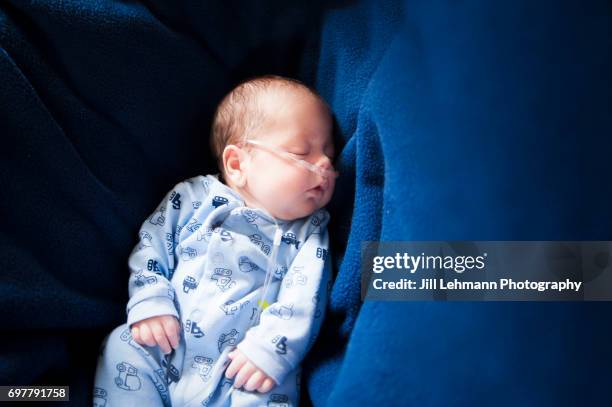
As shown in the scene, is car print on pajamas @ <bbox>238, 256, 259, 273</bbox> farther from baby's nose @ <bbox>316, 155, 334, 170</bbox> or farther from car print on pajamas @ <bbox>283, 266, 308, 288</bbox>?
baby's nose @ <bbox>316, 155, 334, 170</bbox>

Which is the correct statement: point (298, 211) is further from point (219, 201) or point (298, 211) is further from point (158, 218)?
point (158, 218)

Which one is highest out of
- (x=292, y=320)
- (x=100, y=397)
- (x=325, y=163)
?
(x=325, y=163)

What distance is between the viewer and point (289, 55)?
3.67 ft

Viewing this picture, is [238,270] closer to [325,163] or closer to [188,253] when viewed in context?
[188,253]

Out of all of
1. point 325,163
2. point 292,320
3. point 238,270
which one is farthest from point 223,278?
point 325,163

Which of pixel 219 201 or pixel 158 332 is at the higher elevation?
pixel 219 201

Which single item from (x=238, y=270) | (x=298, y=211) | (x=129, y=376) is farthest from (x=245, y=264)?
(x=129, y=376)

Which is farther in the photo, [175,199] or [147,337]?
[175,199]

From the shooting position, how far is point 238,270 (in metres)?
0.93

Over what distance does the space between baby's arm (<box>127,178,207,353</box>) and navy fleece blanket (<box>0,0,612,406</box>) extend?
38 mm

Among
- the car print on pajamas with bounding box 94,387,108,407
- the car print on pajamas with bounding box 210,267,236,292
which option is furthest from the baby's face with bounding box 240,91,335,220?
the car print on pajamas with bounding box 94,387,108,407

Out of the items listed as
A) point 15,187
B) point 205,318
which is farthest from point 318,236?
point 15,187

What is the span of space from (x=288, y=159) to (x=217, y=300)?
0.24m

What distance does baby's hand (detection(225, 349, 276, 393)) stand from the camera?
2.77ft
